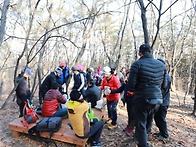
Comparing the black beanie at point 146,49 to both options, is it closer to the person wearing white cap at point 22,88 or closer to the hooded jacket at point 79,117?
the hooded jacket at point 79,117

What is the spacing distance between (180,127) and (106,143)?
9.46 feet

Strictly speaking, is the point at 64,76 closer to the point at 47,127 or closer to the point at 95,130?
the point at 47,127

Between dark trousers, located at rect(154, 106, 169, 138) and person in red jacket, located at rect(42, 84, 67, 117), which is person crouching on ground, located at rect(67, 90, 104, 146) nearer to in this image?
person in red jacket, located at rect(42, 84, 67, 117)

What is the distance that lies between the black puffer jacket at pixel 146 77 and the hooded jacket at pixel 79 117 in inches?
43.7

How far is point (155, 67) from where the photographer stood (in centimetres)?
262

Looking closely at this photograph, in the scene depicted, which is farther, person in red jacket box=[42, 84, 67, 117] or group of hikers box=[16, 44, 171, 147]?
person in red jacket box=[42, 84, 67, 117]

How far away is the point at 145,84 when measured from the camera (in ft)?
8.57

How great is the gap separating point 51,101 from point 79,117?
133 centimetres

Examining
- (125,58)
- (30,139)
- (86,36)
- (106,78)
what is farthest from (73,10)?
(125,58)

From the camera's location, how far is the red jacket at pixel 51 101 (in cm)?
390

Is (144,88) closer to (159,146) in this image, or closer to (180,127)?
(159,146)

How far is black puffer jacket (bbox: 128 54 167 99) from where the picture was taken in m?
2.58

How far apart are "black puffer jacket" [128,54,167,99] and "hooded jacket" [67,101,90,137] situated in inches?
43.7

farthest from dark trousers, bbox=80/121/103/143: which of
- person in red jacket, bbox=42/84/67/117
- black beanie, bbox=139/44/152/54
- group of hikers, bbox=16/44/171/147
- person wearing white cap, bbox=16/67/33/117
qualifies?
Answer: person wearing white cap, bbox=16/67/33/117
